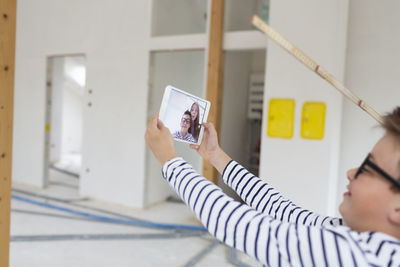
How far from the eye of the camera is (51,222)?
3186 millimetres

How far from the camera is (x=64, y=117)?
8289 mm

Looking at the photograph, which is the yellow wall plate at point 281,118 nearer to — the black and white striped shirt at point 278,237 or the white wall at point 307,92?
the white wall at point 307,92

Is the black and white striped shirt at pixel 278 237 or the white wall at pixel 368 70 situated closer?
the black and white striped shirt at pixel 278 237

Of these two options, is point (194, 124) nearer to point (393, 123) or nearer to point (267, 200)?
point (267, 200)

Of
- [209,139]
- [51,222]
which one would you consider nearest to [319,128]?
[209,139]

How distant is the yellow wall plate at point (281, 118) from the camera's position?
2.85 metres

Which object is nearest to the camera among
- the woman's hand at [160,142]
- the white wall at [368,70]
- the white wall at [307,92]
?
the woman's hand at [160,142]

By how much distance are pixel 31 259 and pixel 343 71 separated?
3.11m

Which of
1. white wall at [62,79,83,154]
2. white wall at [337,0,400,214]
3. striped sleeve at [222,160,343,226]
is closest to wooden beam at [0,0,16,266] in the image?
striped sleeve at [222,160,343,226]

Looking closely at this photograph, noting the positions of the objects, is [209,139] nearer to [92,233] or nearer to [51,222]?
[92,233]

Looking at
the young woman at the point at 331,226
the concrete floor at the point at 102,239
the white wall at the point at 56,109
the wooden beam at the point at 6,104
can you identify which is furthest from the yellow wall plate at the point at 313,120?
the white wall at the point at 56,109

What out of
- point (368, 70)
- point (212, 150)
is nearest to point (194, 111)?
point (212, 150)

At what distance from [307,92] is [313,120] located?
0.27m

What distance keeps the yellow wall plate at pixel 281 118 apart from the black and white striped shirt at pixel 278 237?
2.26m
